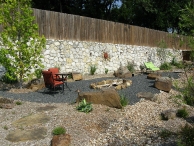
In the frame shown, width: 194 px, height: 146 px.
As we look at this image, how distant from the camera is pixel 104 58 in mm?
12852

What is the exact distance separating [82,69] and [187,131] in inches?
338

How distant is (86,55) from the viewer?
38.8 ft

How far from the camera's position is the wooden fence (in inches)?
402

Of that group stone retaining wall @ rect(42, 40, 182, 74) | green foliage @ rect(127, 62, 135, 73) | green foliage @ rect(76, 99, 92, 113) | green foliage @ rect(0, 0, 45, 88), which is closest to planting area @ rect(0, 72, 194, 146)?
green foliage @ rect(76, 99, 92, 113)

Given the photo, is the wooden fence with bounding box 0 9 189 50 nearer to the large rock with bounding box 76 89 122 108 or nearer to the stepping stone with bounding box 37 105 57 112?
the large rock with bounding box 76 89 122 108

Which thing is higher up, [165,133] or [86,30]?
[86,30]

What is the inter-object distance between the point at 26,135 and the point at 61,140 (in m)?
0.80

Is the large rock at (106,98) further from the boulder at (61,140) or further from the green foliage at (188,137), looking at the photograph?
the green foliage at (188,137)

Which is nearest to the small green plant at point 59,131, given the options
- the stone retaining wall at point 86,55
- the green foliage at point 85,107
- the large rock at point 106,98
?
the green foliage at point 85,107

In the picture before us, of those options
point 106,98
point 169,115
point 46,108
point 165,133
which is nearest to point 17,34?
point 46,108

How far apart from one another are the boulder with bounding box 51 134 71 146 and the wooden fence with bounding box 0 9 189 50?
5473 millimetres

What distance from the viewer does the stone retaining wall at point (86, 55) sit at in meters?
10.4

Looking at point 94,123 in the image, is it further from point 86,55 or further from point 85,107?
point 86,55

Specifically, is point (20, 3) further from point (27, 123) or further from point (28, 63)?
point (27, 123)
